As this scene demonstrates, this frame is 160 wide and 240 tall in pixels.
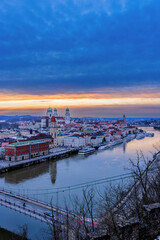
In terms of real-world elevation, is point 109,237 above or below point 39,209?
above

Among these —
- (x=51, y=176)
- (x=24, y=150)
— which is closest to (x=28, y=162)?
(x=24, y=150)

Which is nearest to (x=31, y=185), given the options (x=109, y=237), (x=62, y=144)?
(x=109, y=237)

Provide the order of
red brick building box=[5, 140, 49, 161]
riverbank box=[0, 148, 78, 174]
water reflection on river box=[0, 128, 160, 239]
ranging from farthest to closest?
red brick building box=[5, 140, 49, 161], riverbank box=[0, 148, 78, 174], water reflection on river box=[0, 128, 160, 239]

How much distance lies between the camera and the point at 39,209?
11.7 feet

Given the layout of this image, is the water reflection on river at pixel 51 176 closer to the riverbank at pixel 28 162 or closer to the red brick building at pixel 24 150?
the riverbank at pixel 28 162

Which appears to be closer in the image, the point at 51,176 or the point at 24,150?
the point at 51,176

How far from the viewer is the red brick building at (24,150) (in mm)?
8414

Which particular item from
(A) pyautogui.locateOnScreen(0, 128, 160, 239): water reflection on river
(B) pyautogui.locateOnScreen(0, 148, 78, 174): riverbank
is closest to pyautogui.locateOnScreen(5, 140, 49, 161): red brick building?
(B) pyautogui.locateOnScreen(0, 148, 78, 174): riverbank

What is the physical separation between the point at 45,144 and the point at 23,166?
233 centimetres

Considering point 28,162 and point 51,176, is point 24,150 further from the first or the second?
point 51,176

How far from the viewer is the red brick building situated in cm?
841

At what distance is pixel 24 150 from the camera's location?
8820 mm

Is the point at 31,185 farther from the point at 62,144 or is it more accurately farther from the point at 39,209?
the point at 62,144

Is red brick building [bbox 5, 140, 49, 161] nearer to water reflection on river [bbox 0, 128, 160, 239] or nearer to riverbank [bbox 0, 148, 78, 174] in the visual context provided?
riverbank [bbox 0, 148, 78, 174]
